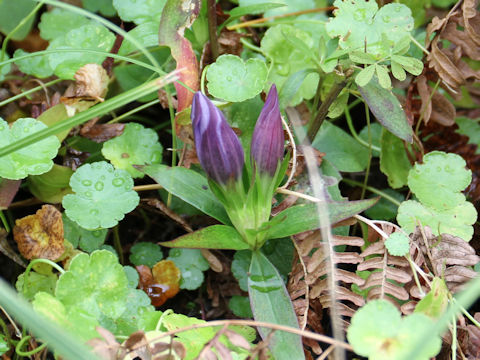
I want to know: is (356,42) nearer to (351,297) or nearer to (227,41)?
(227,41)

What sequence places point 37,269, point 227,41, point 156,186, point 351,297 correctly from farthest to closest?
point 227,41, point 156,186, point 37,269, point 351,297

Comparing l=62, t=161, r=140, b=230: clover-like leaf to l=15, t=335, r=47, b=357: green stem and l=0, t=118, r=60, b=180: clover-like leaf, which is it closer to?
l=0, t=118, r=60, b=180: clover-like leaf

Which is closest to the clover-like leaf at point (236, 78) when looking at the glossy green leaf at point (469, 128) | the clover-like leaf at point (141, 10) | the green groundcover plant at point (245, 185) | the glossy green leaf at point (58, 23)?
the green groundcover plant at point (245, 185)

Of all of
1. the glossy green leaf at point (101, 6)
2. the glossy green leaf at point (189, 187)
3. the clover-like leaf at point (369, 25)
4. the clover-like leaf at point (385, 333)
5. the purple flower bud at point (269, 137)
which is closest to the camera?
the clover-like leaf at point (385, 333)

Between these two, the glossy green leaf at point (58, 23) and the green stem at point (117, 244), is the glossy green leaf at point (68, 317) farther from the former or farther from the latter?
the glossy green leaf at point (58, 23)

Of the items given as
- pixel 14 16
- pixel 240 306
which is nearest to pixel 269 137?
pixel 240 306

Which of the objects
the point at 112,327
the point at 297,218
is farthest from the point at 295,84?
the point at 112,327
